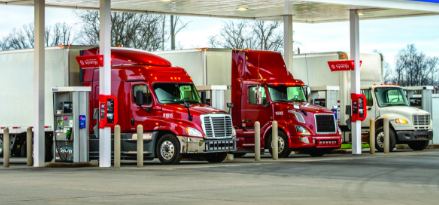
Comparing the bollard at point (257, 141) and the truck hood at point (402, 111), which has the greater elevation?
the truck hood at point (402, 111)

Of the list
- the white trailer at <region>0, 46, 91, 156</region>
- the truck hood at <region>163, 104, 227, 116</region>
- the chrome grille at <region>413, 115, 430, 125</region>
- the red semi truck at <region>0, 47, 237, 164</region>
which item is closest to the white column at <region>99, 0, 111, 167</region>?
the red semi truck at <region>0, 47, 237, 164</region>

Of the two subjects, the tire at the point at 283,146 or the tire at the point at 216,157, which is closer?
the tire at the point at 216,157

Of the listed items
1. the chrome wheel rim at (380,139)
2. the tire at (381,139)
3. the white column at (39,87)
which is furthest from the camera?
the chrome wheel rim at (380,139)

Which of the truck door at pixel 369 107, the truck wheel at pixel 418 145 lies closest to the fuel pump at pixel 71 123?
the truck door at pixel 369 107

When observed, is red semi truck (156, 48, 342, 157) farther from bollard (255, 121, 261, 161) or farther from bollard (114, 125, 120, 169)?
bollard (114, 125, 120, 169)

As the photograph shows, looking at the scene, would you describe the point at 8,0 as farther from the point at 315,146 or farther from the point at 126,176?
the point at 315,146

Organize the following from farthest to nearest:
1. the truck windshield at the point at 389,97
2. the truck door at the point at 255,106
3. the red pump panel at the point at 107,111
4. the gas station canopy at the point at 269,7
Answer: the truck windshield at the point at 389,97, the gas station canopy at the point at 269,7, the truck door at the point at 255,106, the red pump panel at the point at 107,111

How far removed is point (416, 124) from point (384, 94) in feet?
5.35

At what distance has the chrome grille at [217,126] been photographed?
19047 millimetres

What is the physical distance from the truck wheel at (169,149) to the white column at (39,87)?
338cm

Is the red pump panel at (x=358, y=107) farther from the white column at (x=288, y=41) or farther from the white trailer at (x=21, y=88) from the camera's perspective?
the white trailer at (x=21, y=88)

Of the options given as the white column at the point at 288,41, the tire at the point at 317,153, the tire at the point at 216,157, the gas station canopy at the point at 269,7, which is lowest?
the tire at the point at 317,153

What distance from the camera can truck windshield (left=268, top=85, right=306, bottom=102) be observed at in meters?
22.3

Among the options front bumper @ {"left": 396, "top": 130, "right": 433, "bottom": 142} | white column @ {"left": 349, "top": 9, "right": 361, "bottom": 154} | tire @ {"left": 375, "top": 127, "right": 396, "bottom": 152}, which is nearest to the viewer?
white column @ {"left": 349, "top": 9, "right": 361, "bottom": 154}
